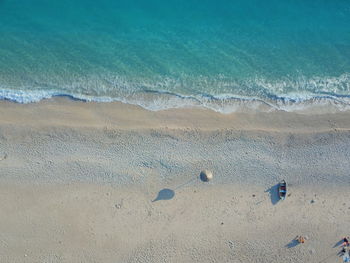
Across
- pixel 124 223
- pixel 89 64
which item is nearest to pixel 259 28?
pixel 89 64

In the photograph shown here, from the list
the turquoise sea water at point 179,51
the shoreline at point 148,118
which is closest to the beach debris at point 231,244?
the shoreline at point 148,118

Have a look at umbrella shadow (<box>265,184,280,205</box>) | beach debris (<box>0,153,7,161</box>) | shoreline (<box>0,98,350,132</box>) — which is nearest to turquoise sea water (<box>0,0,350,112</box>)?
shoreline (<box>0,98,350,132</box>)

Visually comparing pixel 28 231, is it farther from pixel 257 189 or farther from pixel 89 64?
pixel 257 189

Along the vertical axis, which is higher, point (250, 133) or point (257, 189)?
point (250, 133)

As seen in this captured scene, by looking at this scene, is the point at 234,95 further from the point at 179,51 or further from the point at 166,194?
the point at 166,194

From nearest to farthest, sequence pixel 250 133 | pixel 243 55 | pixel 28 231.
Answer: pixel 28 231 < pixel 250 133 < pixel 243 55

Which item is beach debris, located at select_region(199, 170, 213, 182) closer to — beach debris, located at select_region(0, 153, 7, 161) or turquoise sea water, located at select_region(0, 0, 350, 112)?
turquoise sea water, located at select_region(0, 0, 350, 112)
